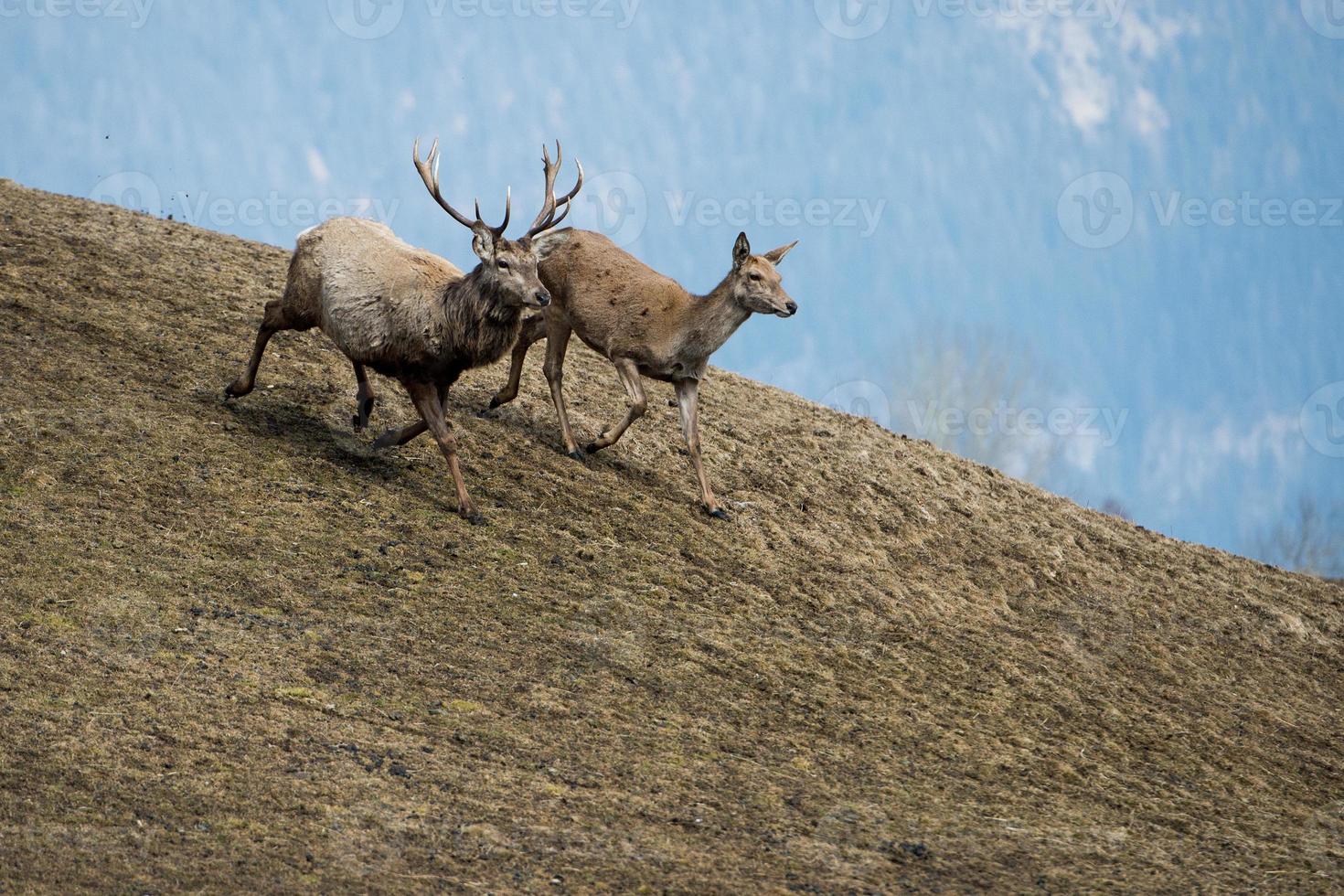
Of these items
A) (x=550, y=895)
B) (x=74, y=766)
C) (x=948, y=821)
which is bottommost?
(x=74, y=766)

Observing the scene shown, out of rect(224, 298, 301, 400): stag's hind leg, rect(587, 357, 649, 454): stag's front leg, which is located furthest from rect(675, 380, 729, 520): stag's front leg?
rect(224, 298, 301, 400): stag's hind leg

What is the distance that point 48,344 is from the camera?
12.0 metres

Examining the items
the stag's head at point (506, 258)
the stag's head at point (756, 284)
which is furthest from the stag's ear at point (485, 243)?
the stag's head at point (756, 284)

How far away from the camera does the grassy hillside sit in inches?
266

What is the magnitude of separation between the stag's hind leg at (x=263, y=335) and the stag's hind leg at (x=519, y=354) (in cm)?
192

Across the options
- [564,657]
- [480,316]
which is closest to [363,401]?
[480,316]

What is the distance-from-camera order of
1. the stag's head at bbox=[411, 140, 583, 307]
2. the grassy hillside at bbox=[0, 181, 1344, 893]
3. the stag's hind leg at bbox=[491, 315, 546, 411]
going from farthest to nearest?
the stag's hind leg at bbox=[491, 315, 546, 411] → the stag's head at bbox=[411, 140, 583, 307] → the grassy hillside at bbox=[0, 181, 1344, 893]

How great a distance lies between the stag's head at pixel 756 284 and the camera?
11.5 metres

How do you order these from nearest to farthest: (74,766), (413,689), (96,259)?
1. (74,766)
2. (413,689)
3. (96,259)

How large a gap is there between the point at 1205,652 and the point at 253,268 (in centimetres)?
1048

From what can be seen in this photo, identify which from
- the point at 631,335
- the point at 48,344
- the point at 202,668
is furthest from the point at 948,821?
the point at 48,344

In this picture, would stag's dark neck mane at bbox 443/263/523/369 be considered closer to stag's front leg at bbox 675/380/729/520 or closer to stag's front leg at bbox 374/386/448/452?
stag's front leg at bbox 374/386/448/452

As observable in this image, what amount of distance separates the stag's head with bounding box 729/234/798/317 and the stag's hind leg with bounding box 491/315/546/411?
72.5 inches

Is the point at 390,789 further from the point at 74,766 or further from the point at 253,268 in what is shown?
the point at 253,268
